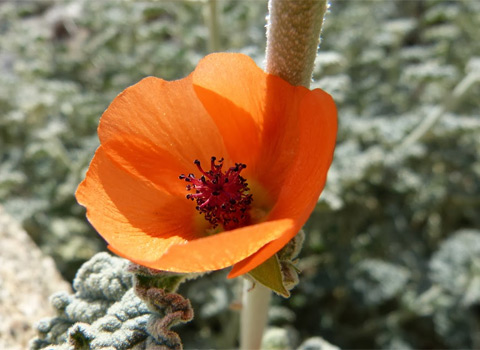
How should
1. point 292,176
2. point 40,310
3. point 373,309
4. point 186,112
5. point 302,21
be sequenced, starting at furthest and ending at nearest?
point 373,309 < point 40,310 < point 186,112 < point 292,176 < point 302,21

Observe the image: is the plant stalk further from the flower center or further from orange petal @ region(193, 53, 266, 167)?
the flower center

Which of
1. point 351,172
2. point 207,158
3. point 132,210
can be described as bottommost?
point 132,210

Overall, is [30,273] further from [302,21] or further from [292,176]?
[302,21]

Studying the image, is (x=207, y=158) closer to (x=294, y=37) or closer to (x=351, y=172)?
(x=294, y=37)

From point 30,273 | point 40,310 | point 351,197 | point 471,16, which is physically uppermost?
point 471,16

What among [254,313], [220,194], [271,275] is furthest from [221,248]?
[254,313]

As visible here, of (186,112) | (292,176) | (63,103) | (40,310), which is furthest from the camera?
(63,103)

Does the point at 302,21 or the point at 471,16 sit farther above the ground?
the point at 471,16

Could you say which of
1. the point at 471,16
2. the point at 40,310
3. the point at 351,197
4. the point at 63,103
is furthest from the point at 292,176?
the point at 471,16
